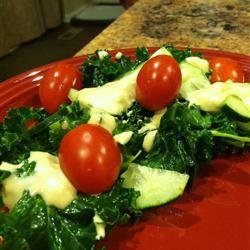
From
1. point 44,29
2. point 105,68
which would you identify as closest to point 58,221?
point 105,68

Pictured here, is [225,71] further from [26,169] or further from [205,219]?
[26,169]

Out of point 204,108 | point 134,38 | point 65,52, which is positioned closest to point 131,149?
point 204,108

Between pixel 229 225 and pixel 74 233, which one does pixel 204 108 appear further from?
pixel 74 233

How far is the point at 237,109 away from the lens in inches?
38.6

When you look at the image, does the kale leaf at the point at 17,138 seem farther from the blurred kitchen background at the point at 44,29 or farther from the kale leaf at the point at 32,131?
the blurred kitchen background at the point at 44,29

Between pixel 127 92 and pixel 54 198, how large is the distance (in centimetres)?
33

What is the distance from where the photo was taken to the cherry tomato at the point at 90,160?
2.62ft

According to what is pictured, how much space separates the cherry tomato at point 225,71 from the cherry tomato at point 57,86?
1.08 ft

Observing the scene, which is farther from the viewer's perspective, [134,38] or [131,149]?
[134,38]

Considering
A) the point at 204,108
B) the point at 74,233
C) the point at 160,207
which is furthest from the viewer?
the point at 204,108

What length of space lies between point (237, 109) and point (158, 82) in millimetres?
171

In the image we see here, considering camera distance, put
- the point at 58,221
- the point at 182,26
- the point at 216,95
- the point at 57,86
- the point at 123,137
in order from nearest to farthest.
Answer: the point at 58,221 < the point at 123,137 < the point at 216,95 < the point at 57,86 < the point at 182,26

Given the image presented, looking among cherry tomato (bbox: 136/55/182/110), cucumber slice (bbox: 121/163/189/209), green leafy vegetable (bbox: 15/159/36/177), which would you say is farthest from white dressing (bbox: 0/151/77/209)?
cherry tomato (bbox: 136/55/182/110)

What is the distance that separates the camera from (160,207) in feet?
2.91
